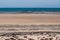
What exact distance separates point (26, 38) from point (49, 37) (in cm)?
125

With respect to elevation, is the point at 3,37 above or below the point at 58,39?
above

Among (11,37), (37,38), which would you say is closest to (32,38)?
(37,38)

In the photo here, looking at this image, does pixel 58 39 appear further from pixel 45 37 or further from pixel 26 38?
pixel 26 38

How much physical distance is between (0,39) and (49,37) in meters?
2.62

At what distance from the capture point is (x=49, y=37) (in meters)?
11.9

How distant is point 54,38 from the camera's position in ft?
38.5

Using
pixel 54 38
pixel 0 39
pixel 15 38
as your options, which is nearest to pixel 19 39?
pixel 15 38

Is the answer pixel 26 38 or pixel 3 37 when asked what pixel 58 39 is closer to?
pixel 26 38

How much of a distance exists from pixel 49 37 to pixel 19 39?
1.63 m

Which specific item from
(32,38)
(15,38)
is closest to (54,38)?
(32,38)

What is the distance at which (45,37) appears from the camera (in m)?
11.9

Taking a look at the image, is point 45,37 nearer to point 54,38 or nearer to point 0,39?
point 54,38

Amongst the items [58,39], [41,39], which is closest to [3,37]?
[41,39]

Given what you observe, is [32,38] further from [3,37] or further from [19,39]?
[3,37]
